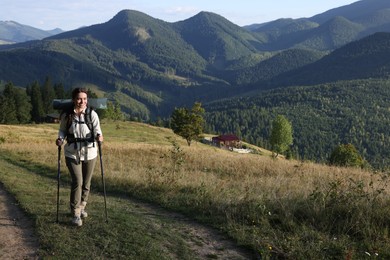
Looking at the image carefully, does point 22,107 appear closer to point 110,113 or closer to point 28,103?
point 28,103

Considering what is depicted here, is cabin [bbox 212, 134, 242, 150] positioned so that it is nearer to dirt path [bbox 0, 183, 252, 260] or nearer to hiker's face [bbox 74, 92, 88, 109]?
dirt path [bbox 0, 183, 252, 260]

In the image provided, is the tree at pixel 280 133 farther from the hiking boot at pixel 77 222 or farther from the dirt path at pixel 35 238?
the hiking boot at pixel 77 222

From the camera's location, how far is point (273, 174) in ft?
54.4

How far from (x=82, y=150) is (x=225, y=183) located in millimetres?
6120

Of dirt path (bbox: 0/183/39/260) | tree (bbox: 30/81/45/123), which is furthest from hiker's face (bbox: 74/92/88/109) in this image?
tree (bbox: 30/81/45/123)

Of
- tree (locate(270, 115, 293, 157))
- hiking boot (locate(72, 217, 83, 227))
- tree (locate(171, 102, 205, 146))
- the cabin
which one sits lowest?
the cabin

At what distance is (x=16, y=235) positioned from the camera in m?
7.88

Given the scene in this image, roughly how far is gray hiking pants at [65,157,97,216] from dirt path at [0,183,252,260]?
103 cm

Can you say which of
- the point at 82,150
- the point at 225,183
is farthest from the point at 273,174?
the point at 82,150

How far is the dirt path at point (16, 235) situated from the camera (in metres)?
6.96

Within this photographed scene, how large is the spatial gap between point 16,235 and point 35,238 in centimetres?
51

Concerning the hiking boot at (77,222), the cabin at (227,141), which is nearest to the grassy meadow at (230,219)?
the hiking boot at (77,222)

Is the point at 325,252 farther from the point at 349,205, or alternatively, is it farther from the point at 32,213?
the point at 32,213

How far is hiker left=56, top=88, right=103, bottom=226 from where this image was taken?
8.54 meters
